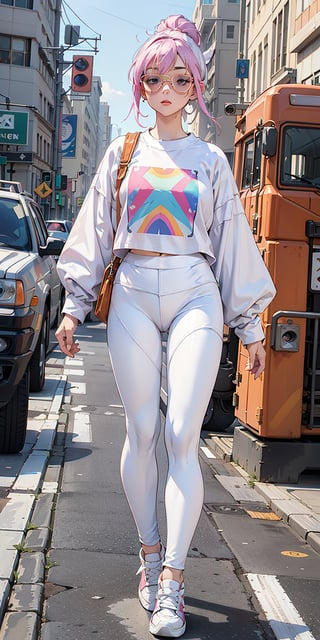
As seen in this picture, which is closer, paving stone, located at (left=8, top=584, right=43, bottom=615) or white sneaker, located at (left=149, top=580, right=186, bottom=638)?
white sneaker, located at (left=149, top=580, right=186, bottom=638)

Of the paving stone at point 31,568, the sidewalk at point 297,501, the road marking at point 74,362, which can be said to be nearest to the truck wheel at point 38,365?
the sidewalk at point 297,501

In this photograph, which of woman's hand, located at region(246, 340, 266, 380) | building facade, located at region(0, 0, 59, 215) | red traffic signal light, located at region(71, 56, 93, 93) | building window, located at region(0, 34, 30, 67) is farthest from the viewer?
building window, located at region(0, 34, 30, 67)

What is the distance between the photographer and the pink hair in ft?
13.3

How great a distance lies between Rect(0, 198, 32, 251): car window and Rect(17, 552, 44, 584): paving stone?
16.3 ft

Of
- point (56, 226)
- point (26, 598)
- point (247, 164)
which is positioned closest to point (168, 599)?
point (26, 598)

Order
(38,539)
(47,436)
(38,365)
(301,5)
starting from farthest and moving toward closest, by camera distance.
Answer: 1. (301,5)
2. (38,365)
3. (47,436)
4. (38,539)

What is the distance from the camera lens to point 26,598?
4184 mm

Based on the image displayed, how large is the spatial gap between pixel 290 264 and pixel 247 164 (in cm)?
163

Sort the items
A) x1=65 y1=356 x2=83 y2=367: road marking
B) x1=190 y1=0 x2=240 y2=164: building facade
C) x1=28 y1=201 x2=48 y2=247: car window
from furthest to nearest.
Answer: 1. x1=190 y1=0 x2=240 y2=164: building facade
2. x1=65 y1=356 x2=83 y2=367: road marking
3. x1=28 y1=201 x2=48 y2=247: car window

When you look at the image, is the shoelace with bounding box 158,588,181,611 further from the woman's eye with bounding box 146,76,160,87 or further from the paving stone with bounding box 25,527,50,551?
the woman's eye with bounding box 146,76,160,87

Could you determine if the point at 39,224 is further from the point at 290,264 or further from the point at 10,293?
the point at 290,264

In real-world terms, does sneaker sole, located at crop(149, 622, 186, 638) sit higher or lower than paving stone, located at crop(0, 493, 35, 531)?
lower

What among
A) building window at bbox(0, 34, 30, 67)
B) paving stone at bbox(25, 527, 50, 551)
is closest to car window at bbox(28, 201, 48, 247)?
paving stone at bbox(25, 527, 50, 551)

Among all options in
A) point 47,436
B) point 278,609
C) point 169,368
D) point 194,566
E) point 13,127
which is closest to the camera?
point 169,368
